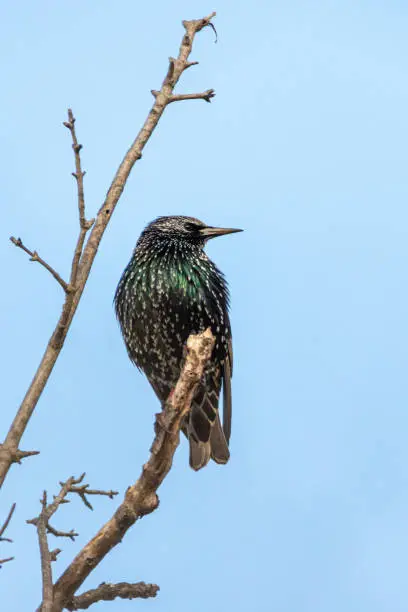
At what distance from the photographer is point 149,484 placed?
16.9ft

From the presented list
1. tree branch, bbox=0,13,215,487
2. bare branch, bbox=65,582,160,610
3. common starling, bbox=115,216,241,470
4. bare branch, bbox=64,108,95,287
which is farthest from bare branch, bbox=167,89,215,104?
bare branch, bbox=65,582,160,610

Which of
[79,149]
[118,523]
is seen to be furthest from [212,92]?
[118,523]

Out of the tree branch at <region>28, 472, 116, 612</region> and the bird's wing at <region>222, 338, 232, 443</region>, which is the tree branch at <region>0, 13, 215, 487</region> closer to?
the tree branch at <region>28, 472, 116, 612</region>

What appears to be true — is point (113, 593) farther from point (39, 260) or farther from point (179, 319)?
point (179, 319)

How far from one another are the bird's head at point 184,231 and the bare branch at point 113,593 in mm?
3718

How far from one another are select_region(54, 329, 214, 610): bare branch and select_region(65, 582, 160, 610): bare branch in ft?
0.15

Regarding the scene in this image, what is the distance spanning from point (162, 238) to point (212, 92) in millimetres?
2213

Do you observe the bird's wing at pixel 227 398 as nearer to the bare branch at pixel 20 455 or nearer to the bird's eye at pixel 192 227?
the bird's eye at pixel 192 227

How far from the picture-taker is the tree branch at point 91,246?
15.1ft

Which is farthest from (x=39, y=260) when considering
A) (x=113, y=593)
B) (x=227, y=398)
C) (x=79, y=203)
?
(x=227, y=398)

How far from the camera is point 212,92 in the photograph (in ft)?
20.2

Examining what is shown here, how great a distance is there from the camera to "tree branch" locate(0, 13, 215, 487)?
4598 millimetres

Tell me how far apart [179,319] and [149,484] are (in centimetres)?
256

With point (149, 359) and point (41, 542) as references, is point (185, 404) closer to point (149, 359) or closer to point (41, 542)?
point (41, 542)
